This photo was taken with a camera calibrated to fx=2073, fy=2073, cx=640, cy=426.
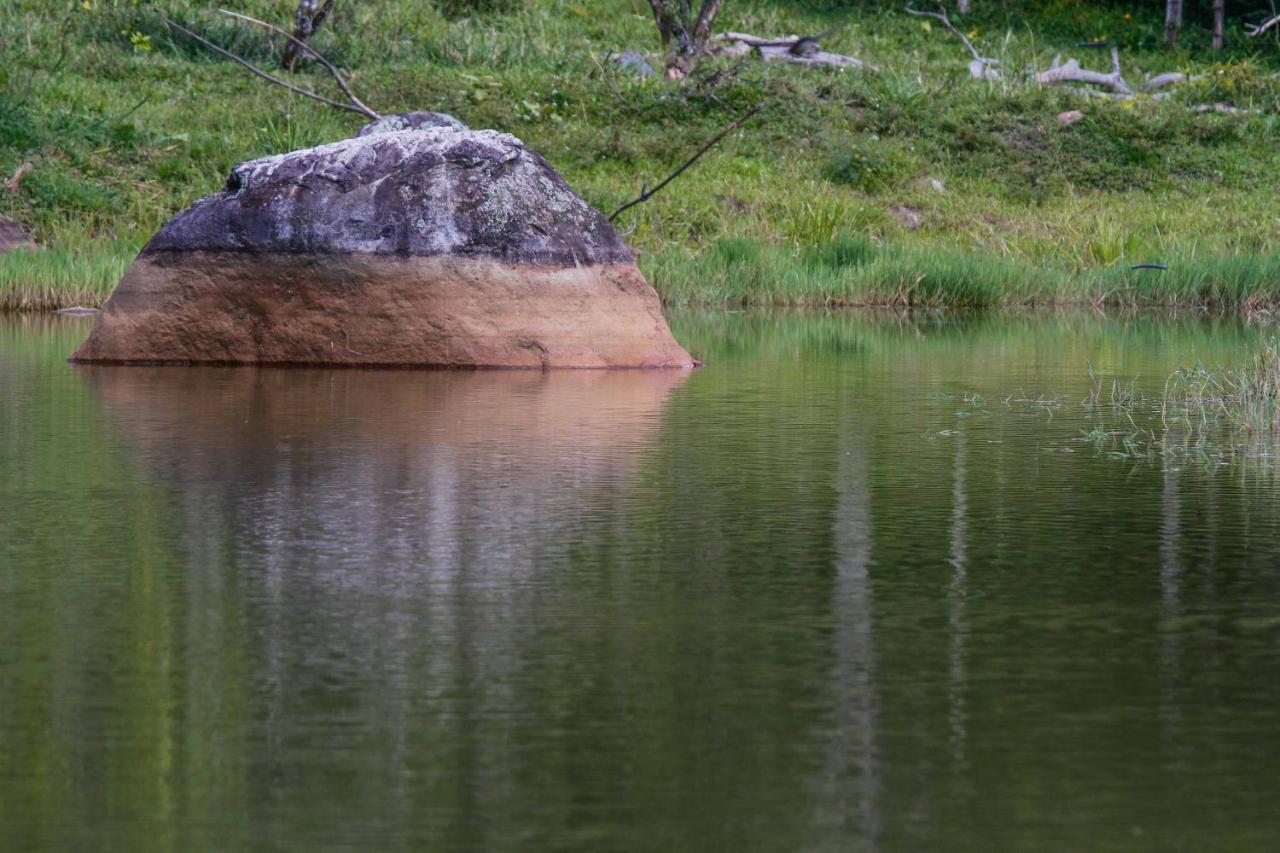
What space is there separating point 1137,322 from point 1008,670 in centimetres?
1443

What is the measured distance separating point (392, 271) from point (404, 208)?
0.39 metres

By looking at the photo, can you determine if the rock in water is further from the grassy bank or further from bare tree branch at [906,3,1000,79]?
bare tree branch at [906,3,1000,79]

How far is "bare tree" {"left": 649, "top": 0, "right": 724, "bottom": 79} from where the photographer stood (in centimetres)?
2962

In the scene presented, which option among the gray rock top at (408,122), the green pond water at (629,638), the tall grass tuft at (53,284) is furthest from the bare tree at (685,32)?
the green pond water at (629,638)

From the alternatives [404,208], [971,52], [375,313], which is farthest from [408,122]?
[971,52]

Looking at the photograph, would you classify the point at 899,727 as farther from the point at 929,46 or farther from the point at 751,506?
the point at 929,46

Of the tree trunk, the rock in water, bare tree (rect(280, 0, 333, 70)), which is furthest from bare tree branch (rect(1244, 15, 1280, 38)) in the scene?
the rock in water

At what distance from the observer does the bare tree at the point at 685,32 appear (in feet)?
97.2

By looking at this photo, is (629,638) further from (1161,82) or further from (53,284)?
(1161,82)

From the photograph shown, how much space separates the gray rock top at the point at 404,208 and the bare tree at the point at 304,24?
16.2 metres

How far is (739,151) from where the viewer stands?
88.8 ft

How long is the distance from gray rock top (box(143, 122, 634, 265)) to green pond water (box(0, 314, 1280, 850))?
9.55ft

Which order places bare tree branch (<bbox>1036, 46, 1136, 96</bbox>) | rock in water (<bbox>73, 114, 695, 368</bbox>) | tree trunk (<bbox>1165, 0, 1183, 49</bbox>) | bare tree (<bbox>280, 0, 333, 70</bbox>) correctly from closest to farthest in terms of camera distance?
1. rock in water (<bbox>73, 114, 695, 368</bbox>)
2. bare tree (<bbox>280, 0, 333, 70</bbox>)
3. bare tree branch (<bbox>1036, 46, 1136, 96</bbox>)
4. tree trunk (<bbox>1165, 0, 1183, 49</bbox>)

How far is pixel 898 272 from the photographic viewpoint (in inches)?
815
